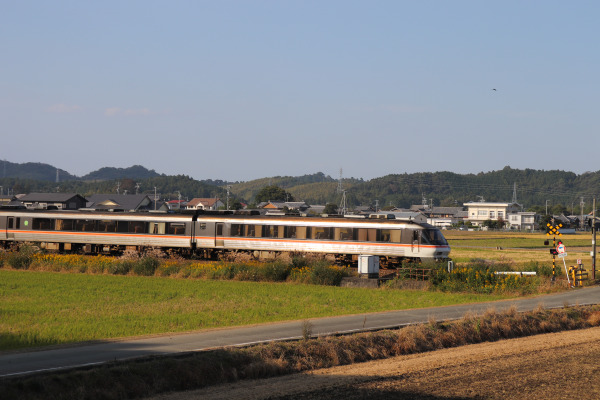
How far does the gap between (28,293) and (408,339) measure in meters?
16.9

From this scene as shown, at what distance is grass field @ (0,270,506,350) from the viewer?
19.3 metres

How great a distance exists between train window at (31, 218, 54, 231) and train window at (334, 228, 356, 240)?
852 inches

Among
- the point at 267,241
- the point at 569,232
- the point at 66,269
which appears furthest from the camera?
the point at 569,232

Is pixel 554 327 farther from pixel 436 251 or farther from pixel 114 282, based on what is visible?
pixel 114 282

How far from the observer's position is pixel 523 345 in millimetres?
A: 19203

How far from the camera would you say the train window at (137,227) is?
47.0m

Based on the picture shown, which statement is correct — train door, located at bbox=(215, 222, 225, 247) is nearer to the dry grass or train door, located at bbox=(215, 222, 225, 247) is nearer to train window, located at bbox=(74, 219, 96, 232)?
train window, located at bbox=(74, 219, 96, 232)

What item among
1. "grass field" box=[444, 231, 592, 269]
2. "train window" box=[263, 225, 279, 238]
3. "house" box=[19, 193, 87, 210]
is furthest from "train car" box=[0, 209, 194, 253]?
"house" box=[19, 193, 87, 210]

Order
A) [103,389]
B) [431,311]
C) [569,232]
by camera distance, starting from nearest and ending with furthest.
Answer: [103,389] → [431,311] → [569,232]

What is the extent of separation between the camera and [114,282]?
32.8 m

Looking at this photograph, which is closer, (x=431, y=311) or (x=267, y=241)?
(x=431, y=311)

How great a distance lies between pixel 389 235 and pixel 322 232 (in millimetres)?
Result: 4209

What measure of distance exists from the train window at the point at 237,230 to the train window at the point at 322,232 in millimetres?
5047

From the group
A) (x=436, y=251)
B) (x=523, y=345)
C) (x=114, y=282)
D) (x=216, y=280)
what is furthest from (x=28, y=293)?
(x=436, y=251)
